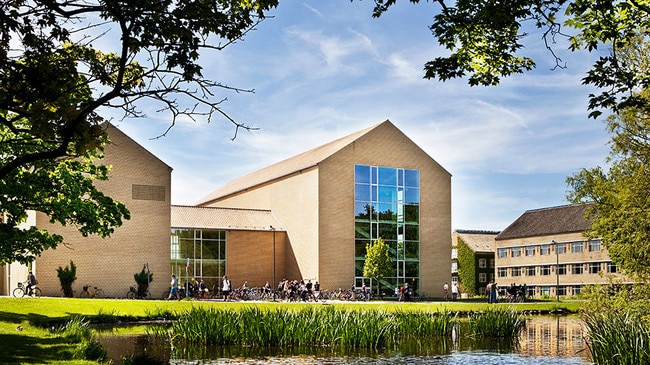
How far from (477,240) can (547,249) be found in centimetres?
1029

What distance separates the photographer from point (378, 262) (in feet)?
163

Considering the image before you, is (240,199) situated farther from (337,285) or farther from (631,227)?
(631,227)

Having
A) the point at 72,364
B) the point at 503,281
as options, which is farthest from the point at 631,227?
the point at 503,281

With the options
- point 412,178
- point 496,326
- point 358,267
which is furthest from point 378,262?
point 496,326

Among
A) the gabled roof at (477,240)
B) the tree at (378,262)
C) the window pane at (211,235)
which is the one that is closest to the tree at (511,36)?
the tree at (378,262)

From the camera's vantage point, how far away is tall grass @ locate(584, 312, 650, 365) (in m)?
14.6

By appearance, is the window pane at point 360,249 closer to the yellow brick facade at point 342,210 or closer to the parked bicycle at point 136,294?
the yellow brick facade at point 342,210

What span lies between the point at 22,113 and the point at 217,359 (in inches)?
381

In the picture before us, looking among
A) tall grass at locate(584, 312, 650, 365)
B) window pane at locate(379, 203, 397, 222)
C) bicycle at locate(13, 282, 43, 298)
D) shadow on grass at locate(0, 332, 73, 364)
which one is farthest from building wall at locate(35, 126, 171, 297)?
tall grass at locate(584, 312, 650, 365)

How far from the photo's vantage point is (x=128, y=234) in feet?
144

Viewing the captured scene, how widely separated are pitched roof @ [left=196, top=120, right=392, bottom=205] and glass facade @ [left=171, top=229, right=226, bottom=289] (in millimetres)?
7996

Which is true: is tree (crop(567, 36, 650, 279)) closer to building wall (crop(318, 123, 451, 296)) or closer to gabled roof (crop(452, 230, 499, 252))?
building wall (crop(318, 123, 451, 296))

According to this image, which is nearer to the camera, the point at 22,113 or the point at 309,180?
the point at 22,113

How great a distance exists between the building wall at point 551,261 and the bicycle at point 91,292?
41932 mm
